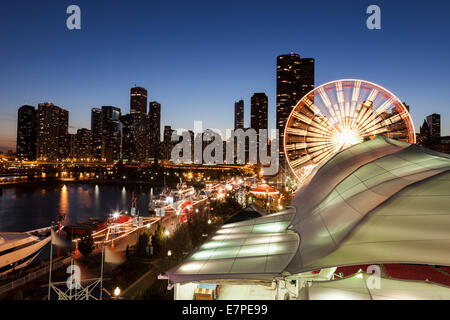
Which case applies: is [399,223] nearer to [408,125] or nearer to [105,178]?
[408,125]

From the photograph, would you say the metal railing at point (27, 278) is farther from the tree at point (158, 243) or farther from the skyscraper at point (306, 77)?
the skyscraper at point (306, 77)

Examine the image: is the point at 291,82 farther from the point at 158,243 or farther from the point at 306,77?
the point at 158,243

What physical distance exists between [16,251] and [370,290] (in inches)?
920

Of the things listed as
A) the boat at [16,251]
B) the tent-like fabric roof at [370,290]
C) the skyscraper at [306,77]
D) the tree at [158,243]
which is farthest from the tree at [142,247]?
the skyscraper at [306,77]

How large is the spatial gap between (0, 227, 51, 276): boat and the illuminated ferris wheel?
21.2 metres

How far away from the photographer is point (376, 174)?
7504 mm

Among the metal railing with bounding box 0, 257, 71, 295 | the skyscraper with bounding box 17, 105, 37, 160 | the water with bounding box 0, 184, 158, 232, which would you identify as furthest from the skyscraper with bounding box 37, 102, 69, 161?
the metal railing with bounding box 0, 257, 71, 295

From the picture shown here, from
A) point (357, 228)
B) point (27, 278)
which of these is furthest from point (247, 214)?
point (357, 228)

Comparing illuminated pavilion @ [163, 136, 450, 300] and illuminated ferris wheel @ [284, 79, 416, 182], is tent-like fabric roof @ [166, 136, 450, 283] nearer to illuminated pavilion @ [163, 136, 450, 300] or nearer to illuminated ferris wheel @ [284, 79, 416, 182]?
illuminated pavilion @ [163, 136, 450, 300]

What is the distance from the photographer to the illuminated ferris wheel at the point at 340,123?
19.8 m

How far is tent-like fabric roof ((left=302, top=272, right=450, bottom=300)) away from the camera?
545cm

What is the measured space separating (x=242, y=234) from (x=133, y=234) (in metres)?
20.5
